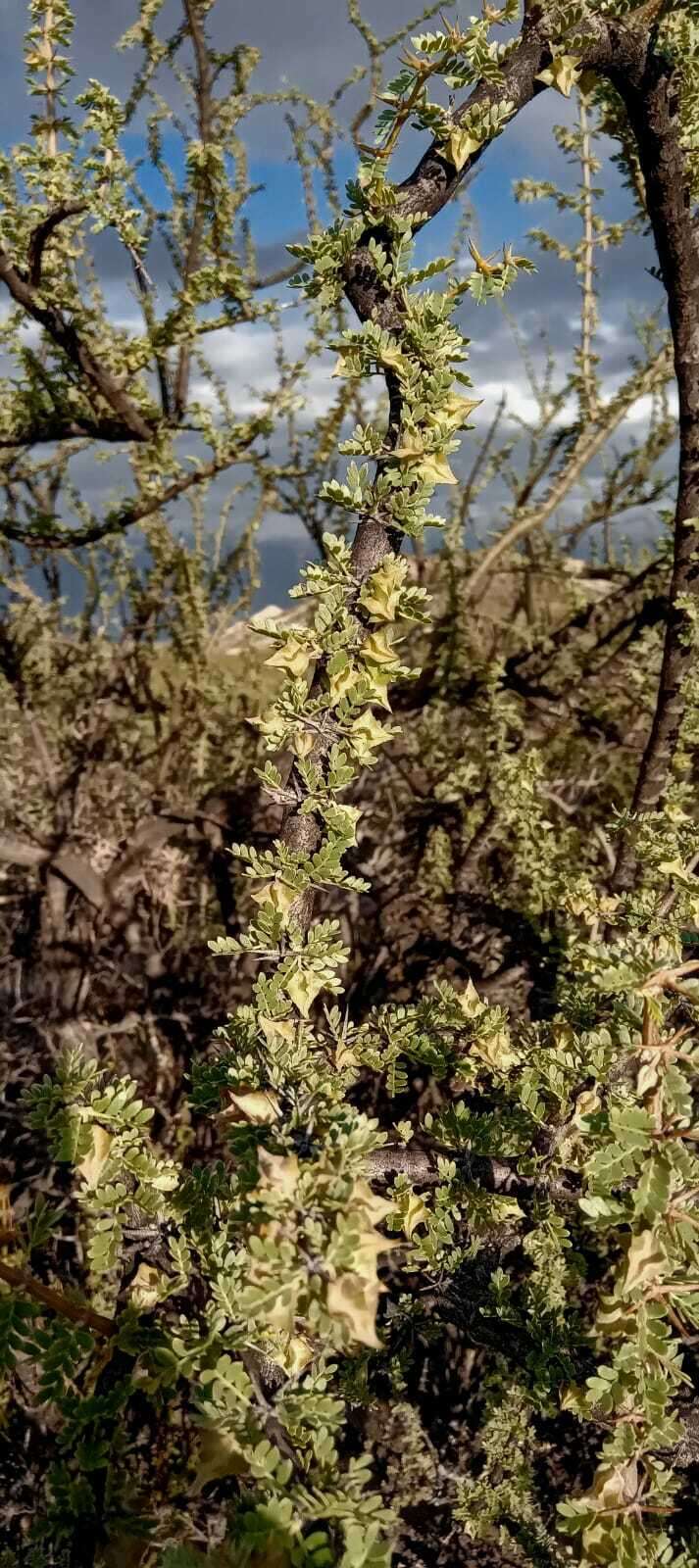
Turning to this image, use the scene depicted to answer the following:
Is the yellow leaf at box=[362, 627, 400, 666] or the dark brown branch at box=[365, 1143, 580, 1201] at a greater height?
the yellow leaf at box=[362, 627, 400, 666]

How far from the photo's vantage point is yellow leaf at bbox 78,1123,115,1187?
930 mm

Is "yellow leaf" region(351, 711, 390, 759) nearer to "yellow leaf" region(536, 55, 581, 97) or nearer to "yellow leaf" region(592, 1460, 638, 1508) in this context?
"yellow leaf" region(592, 1460, 638, 1508)

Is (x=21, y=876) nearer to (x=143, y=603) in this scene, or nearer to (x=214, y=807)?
(x=214, y=807)

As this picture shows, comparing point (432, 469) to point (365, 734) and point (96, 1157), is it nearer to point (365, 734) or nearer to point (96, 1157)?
point (365, 734)

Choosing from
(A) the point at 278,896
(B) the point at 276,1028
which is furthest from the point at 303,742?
(B) the point at 276,1028

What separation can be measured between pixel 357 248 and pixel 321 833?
2.11 feet

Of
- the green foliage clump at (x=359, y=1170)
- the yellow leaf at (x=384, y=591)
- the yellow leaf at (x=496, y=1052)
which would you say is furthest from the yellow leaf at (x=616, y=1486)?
the yellow leaf at (x=384, y=591)

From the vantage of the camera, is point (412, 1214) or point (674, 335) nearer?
point (412, 1214)

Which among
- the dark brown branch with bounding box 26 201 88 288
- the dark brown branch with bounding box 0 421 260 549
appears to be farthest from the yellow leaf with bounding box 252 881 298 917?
the dark brown branch with bounding box 0 421 260 549

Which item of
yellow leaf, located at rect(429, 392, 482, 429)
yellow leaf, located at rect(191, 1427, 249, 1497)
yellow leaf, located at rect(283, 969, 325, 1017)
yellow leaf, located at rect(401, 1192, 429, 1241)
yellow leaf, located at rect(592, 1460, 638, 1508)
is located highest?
yellow leaf, located at rect(429, 392, 482, 429)

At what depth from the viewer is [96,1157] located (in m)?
0.94

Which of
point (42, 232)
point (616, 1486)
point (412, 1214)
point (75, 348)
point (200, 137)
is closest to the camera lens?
point (616, 1486)

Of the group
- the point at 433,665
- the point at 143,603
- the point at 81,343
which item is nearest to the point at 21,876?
the point at 143,603

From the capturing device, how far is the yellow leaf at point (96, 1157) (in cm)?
93
